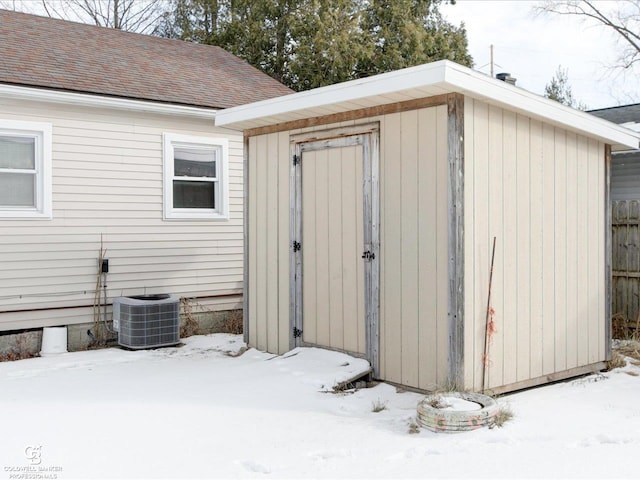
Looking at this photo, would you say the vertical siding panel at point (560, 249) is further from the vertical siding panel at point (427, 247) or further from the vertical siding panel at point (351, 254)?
the vertical siding panel at point (351, 254)

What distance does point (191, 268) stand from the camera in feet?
29.1

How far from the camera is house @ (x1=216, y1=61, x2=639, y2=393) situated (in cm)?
536

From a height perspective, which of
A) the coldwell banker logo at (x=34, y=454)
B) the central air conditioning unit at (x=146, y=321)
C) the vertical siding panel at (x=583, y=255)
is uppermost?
the vertical siding panel at (x=583, y=255)

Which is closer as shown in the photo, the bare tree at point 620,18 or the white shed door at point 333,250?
the white shed door at point 333,250

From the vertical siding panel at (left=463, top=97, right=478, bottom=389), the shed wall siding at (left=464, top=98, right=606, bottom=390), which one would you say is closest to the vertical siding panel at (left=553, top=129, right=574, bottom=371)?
the shed wall siding at (left=464, top=98, right=606, bottom=390)

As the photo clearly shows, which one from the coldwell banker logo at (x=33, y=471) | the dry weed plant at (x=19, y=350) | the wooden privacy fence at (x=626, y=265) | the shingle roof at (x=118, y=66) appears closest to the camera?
the coldwell banker logo at (x=33, y=471)

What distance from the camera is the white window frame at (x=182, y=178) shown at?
28.3 ft

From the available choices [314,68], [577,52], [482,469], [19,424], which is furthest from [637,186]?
[577,52]

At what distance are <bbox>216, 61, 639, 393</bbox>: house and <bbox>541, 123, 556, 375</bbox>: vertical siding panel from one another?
2 cm

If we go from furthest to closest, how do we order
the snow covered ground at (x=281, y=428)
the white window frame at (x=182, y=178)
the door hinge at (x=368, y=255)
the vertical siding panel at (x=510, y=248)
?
1. the white window frame at (x=182, y=178)
2. the door hinge at (x=368, y=255)
3. the vertical siding panel at (x=510, y=248)
4. the snow covered ground at (x=281, y=428)

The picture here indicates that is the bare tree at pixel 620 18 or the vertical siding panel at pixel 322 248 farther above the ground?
the bare tree at pixel 620 18

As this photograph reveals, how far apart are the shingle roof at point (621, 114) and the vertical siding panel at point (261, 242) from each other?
23.5 feet

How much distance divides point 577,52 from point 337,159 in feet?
82.1

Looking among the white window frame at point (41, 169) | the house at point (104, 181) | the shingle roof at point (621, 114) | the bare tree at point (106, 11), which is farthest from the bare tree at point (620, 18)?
the white window frame at point (41, 169)
